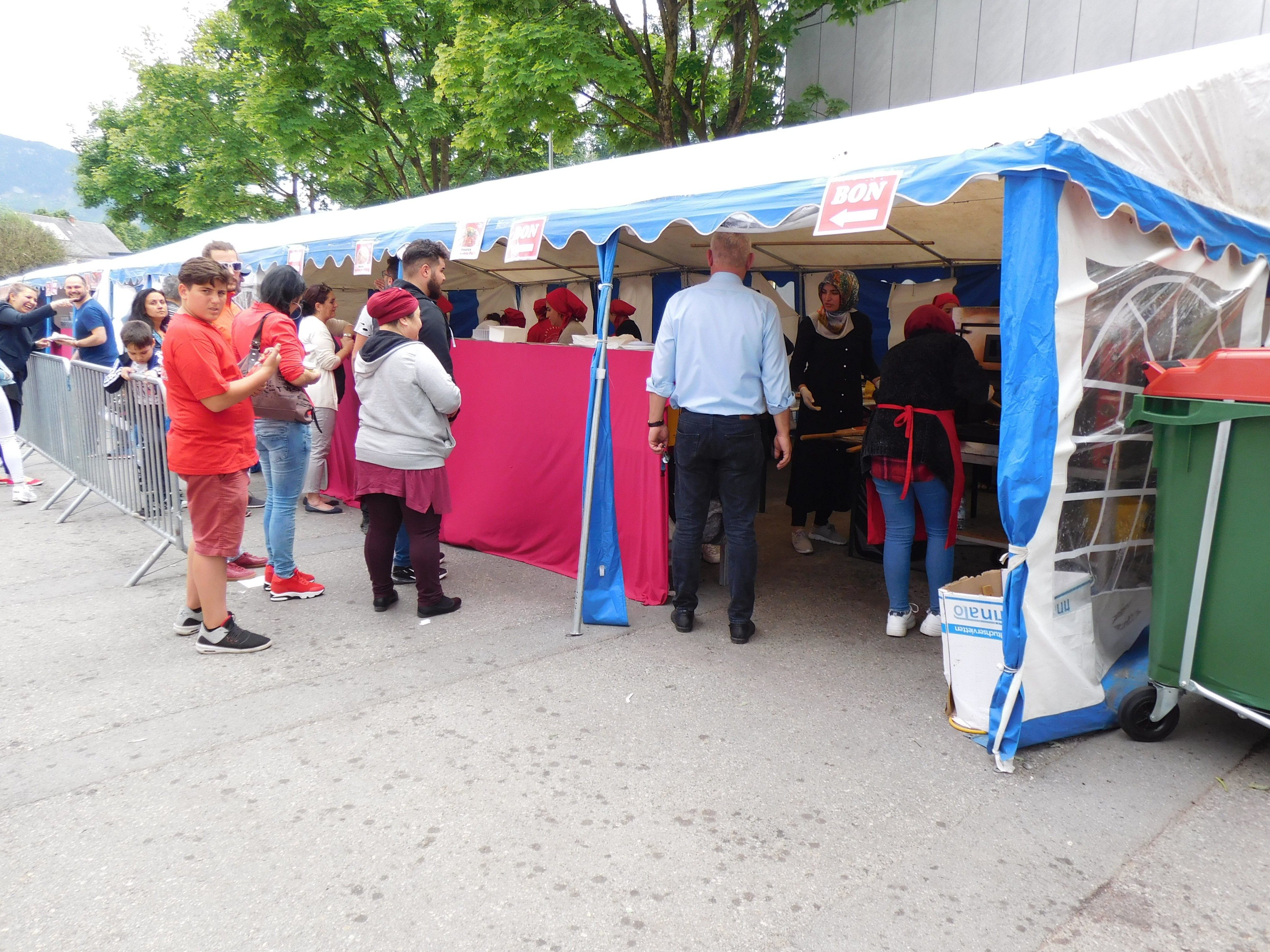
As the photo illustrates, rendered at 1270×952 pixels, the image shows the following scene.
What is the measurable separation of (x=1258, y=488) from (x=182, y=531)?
5.44 metres

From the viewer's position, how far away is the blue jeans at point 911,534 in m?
4.24

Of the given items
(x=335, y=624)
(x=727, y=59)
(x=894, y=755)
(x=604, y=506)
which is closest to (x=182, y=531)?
(x=335, y=624)

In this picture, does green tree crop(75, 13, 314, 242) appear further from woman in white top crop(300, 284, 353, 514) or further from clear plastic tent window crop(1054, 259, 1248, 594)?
clear plastic tent window crop(1054, 259, 1248, 594)

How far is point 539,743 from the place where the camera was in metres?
3.34

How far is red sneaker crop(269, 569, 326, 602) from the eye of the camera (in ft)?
16.3

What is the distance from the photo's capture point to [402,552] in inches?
212

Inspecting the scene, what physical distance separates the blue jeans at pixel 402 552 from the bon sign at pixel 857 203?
10.6 ft

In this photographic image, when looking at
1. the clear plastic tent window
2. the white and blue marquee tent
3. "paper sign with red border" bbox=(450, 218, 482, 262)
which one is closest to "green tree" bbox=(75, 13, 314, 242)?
"paper sign with red border" bbox=(450, 218, 482, 262)

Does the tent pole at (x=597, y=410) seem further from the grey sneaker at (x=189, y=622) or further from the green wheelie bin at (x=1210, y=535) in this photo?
the green wheelie bin at (x=1210, y=535)

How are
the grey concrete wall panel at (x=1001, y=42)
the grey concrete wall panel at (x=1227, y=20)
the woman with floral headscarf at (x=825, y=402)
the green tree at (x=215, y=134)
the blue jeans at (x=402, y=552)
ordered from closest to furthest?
1. the blue jeans at (x=402, y=552)
2. the woman with floral headscarf at (x=825, y=402)
3. the grey concrete wall panel at (x=1227, y=20)
4. the grey concrete wall panel at (x=1001, y=42)
5. the green tree at (x=215, y=134)

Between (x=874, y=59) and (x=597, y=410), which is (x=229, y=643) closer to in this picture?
(x=597, y=410)

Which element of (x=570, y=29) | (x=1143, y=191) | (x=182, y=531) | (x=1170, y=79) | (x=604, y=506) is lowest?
(x=182, y=531)

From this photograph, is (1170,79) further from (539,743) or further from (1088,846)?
(539,743)

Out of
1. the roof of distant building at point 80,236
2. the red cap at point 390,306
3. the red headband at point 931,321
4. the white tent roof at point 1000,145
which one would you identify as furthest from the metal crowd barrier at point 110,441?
the roof of distant building at point 80,236
